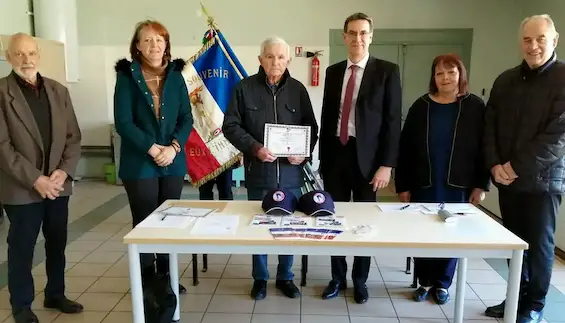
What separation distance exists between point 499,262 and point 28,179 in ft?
10.3

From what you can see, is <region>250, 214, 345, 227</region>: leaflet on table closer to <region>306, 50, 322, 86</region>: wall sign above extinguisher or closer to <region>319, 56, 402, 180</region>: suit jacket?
<region>319, 56, 402, 180</region>: suit jacket

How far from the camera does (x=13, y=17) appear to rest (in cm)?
531

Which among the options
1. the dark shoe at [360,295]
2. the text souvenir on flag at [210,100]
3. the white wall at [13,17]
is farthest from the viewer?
the white wall at [13,17]

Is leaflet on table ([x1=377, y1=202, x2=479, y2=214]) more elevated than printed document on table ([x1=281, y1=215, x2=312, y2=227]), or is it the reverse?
leaflet on table ([x1=377, y1=202, x2=479, y2=214])

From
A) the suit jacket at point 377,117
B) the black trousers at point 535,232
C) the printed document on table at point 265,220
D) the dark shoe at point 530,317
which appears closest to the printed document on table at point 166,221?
the printed document on table at point 265,220

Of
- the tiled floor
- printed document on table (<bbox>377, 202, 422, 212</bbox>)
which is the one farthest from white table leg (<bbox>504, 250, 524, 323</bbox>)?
the tiled floor

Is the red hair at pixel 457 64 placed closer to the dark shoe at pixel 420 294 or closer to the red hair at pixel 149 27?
the dark shoe at pixel 420 294

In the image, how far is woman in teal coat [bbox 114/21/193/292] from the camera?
239 centimetres

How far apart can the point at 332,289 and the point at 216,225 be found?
116cm

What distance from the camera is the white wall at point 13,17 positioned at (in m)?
5.14

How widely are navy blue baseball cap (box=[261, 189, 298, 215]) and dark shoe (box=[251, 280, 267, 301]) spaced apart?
82 cm

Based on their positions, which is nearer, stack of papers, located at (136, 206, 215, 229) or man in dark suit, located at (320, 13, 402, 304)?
stack of papers, located at (136, 206, 215, 229)

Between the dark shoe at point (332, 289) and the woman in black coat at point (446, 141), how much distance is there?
710 mm

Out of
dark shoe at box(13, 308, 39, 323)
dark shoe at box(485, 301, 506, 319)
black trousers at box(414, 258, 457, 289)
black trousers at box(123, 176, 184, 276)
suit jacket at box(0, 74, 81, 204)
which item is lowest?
dark shoe at box(485, 301, 506, 319)
